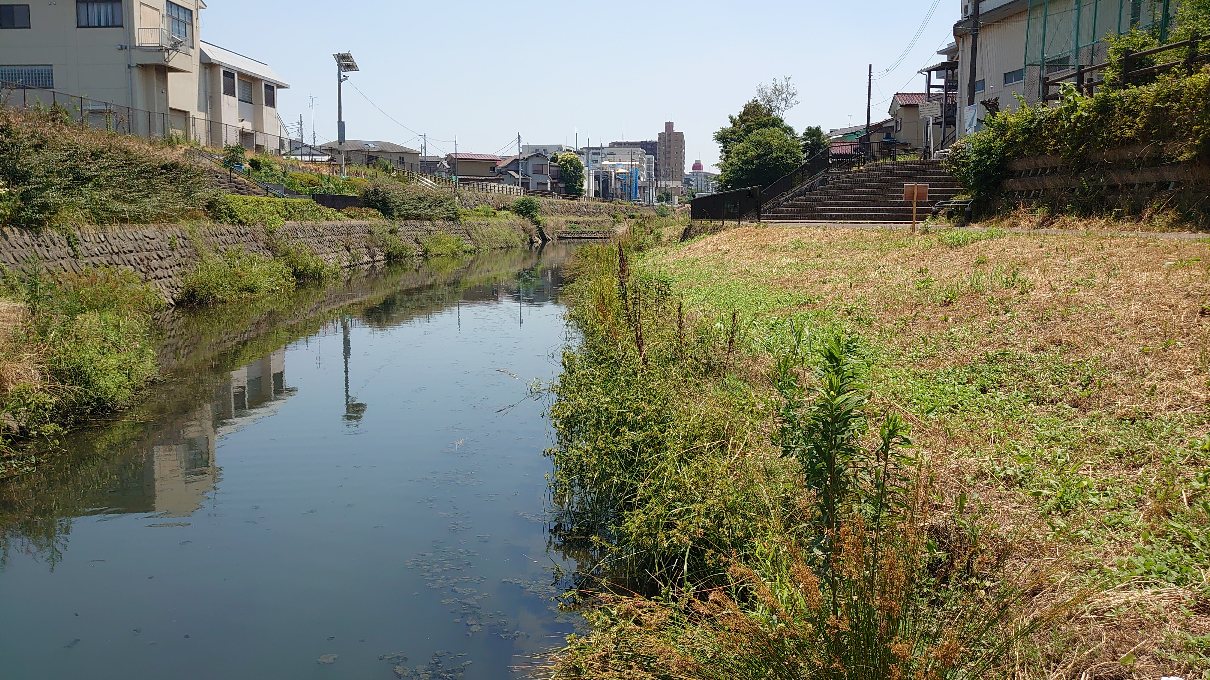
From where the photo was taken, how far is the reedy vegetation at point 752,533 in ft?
10.7

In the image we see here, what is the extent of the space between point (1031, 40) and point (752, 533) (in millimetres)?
25611

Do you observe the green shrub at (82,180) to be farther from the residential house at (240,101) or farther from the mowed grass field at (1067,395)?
the residential house at (240,101)

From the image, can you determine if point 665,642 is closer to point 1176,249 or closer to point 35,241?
point 1176,249

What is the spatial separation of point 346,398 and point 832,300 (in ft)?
20.9

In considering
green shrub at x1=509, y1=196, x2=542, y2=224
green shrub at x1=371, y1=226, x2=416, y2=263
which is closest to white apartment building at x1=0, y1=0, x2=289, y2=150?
green shrub at x1=371, y1=226, x2=416, y2=263

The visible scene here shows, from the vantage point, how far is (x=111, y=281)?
1469 cm

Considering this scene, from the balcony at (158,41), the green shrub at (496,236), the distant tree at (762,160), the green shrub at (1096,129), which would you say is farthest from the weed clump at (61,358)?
the green shrub at (496,236)

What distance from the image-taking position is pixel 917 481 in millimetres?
3631

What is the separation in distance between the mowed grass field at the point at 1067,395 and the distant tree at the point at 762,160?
79.2 ft

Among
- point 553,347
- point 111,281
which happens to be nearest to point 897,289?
point 553,347

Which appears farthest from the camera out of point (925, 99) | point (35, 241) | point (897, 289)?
point (925, 99)

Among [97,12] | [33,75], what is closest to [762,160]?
[97,12]

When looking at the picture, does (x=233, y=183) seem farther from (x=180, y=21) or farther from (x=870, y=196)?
(x=870, y=196)

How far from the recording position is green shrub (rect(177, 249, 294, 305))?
19.6 metres
